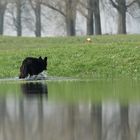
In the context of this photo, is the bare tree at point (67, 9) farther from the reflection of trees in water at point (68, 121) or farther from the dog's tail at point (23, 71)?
the reflection of trees in water at point (68, 121)

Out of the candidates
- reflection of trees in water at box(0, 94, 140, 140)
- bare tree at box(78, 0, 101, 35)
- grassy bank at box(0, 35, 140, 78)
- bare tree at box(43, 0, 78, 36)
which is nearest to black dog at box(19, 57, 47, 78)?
grassy bank at box(0, 35, 140, 78)

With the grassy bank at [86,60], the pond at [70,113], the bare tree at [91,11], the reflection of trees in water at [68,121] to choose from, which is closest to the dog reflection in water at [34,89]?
the pond at [70,113]

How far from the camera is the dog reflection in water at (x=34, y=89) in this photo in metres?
19.3

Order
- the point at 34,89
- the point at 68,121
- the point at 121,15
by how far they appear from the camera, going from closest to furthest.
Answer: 1. the point at 68,121
2. the point at 34,89
3. the point at 121,15

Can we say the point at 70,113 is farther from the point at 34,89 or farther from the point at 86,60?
the point at 86,60

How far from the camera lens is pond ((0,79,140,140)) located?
10.7m

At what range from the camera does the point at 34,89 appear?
68.9 ft

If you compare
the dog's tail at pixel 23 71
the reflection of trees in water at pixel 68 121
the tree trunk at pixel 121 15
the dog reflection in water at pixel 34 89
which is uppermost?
the tree trunk at pixel 121 15

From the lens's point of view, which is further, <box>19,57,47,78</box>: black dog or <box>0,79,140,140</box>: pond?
<box>19,57,47,78</box>: black dog

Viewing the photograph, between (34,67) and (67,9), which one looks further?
(67,9)

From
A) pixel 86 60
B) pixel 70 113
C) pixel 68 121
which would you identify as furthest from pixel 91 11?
pixel 68 121

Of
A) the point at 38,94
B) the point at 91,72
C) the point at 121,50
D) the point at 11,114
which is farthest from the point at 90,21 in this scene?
the point at 11,114

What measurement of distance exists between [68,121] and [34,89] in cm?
878

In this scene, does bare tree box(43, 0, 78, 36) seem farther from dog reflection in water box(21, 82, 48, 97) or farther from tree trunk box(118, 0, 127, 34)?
dog reflection in water box(21, 82, 48, 97)
